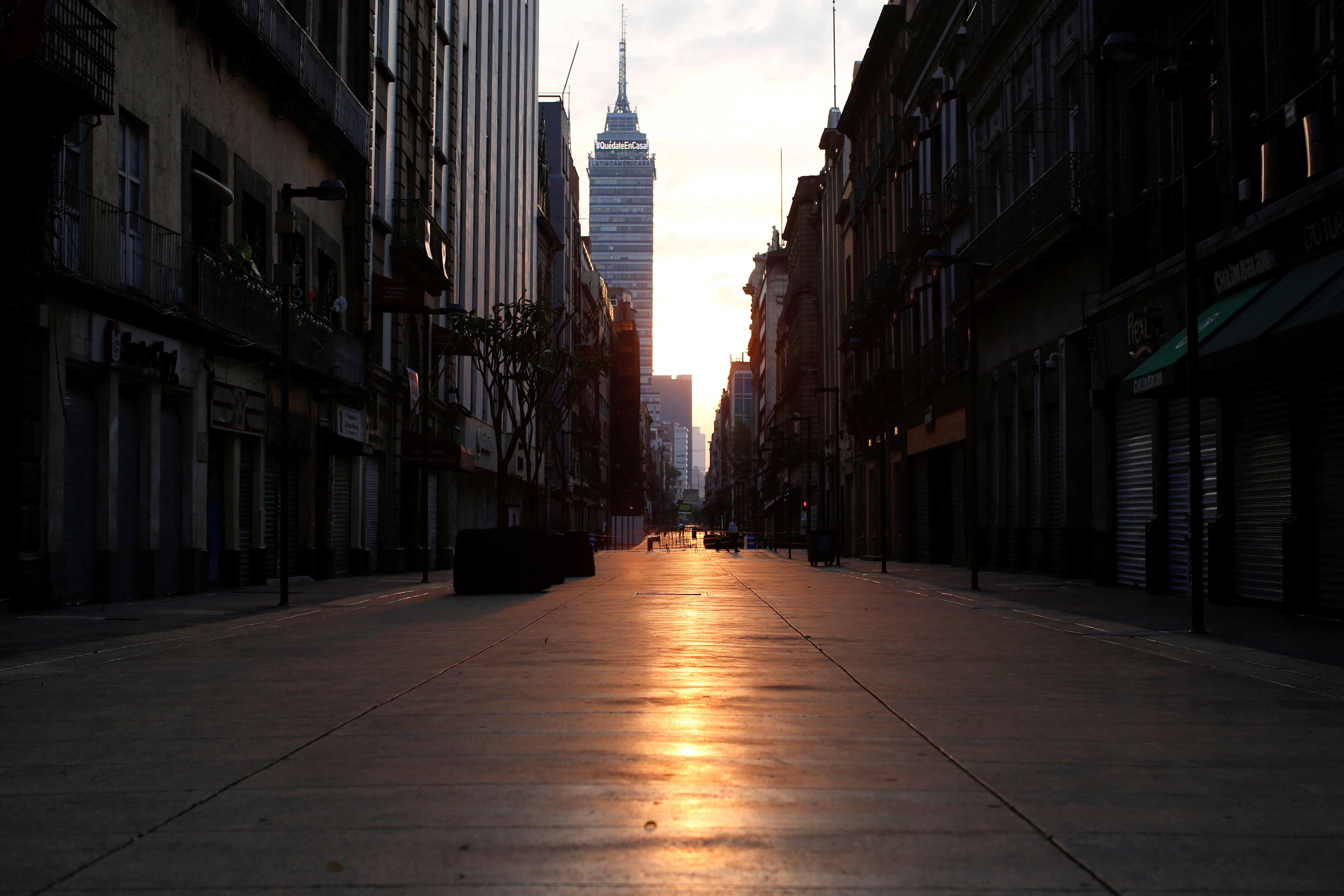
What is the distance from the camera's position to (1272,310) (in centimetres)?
1460

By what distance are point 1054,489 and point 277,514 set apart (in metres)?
16.8

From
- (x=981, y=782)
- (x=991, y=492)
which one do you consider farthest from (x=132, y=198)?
(x=991, y=492)

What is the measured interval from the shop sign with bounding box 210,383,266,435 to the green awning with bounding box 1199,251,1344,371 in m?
16.3

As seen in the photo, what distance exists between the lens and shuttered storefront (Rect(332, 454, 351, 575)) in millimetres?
30391

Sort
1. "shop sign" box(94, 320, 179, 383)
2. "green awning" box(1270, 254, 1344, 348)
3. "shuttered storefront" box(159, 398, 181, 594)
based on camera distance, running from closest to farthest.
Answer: "green awning" box(1270, 254, 1344, 348), "shop sign" box(94, 320, 179, 383), "shuttered storefront" box(159, 398, 181, 594)

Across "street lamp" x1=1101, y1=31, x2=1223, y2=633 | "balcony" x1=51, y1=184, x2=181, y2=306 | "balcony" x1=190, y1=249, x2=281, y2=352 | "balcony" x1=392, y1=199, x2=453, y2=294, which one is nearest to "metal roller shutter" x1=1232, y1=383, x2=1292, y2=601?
"street lamp" x1=1101, y1=31, x2=1223, y2=633

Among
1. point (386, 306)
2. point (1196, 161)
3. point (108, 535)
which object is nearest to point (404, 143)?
point (386, 306)

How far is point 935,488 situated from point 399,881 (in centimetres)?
3793

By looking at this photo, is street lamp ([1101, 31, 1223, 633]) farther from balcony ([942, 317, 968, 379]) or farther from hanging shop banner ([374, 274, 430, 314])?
hanging shop banner ([374, 274, 430, 314])

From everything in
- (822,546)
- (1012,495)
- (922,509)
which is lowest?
(822,546)

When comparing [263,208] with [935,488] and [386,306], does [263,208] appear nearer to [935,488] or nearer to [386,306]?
[386,306]

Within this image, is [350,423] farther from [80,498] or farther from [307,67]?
[80,498]

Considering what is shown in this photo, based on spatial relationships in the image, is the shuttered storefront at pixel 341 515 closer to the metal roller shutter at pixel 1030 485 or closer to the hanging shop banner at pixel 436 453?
the hanging shop banner at pixel 436 453

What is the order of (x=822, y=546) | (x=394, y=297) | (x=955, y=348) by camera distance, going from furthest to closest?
(x=822, y=546)
(x=955, y=348)
(x=394, y=297)
